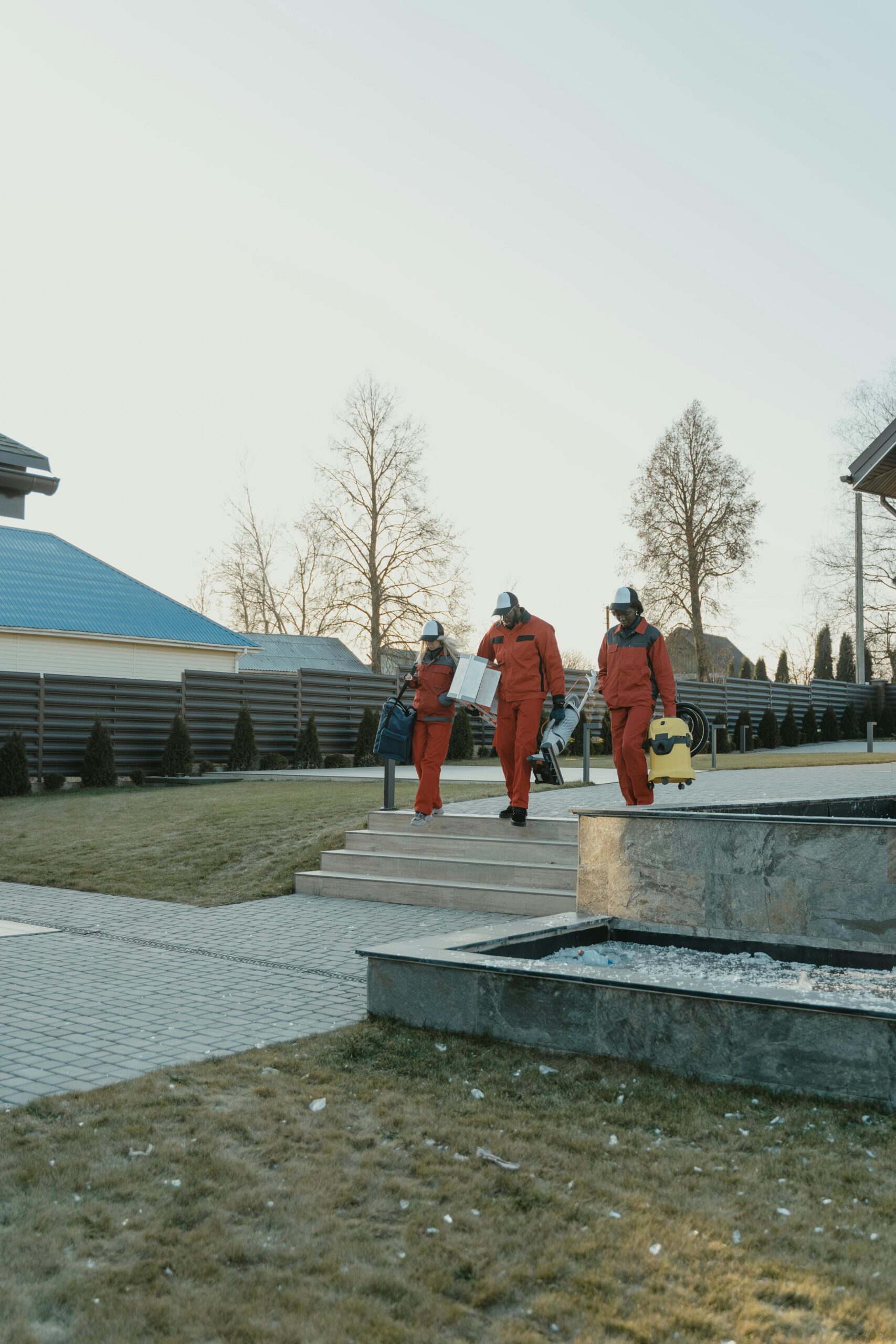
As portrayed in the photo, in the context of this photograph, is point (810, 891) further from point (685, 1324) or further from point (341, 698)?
point (341, 698)

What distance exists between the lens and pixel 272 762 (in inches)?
934

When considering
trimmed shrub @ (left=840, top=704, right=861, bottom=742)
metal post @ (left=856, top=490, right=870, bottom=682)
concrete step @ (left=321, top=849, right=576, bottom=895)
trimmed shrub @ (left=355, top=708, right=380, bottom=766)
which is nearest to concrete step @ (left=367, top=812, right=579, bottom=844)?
concrete step @ (left=321, top=849, right=576, bottom=895)

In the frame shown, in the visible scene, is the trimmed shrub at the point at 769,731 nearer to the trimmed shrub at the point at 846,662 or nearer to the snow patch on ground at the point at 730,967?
the trimmed shrub at the point at 846,662

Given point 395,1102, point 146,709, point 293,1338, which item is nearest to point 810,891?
point 395,1102

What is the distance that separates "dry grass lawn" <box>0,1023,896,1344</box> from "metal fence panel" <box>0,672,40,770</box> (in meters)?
16.9

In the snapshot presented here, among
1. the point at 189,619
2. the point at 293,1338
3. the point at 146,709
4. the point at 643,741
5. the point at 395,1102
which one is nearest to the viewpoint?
the point at 293,1338

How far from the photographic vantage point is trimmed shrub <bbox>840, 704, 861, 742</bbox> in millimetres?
39719

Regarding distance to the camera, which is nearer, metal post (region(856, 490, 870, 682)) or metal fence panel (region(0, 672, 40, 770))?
metal fence panel (region(0, 672, 40, 770))

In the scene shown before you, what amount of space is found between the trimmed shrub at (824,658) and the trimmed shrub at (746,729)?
2310 centimetres

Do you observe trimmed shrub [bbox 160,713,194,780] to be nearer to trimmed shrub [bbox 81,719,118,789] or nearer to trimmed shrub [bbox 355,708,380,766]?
trimmed shrub [bbox 81,719,118,789]

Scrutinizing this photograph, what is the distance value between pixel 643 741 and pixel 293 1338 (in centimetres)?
665

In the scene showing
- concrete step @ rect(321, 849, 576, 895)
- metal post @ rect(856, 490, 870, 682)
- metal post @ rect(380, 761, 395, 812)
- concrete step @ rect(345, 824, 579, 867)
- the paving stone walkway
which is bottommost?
the paving stone walkway

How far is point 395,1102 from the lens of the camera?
4.51m

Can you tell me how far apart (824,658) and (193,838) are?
48.2m
